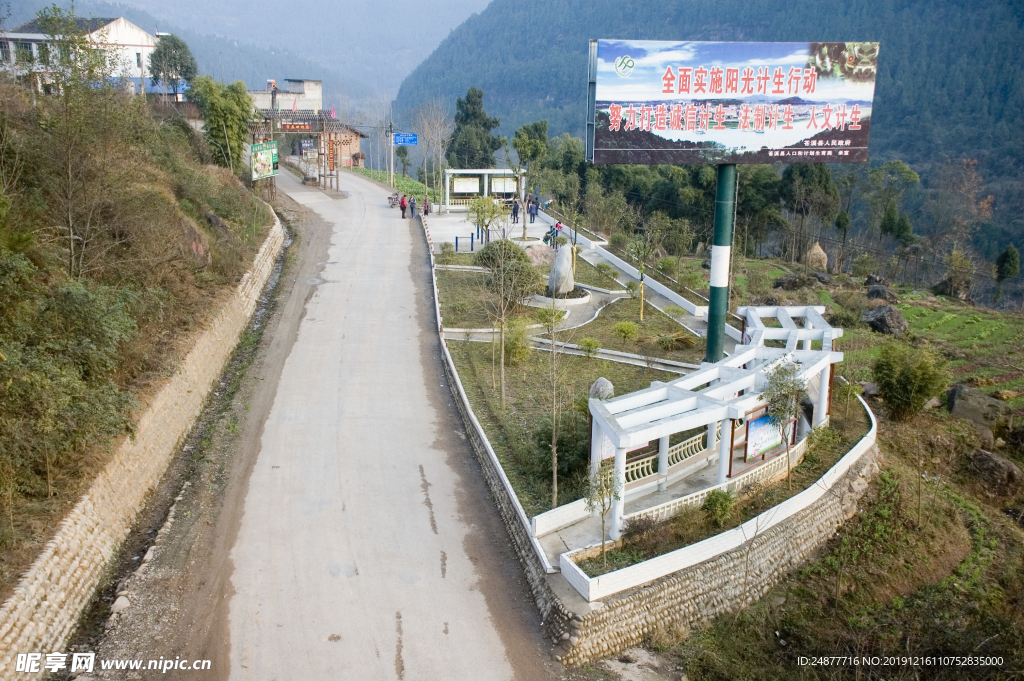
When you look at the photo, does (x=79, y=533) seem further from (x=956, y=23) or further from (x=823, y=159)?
(x=956, y=23)

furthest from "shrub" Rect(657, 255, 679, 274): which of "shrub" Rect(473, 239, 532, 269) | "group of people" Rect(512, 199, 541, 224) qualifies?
"group of people" Rect(512, 199, 541, 224)

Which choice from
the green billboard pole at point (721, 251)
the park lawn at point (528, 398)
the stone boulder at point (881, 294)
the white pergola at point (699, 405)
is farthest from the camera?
the stone boulder at point (881, 294)

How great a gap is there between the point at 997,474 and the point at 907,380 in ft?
9.20

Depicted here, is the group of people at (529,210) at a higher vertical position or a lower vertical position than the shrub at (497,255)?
higher

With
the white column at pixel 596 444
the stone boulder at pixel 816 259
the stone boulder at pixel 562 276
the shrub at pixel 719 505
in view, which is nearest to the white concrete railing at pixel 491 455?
the white column at pixel 596 444

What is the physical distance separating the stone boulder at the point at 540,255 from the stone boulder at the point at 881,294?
12205 mm

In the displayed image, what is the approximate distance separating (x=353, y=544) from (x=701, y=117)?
12.0 metres

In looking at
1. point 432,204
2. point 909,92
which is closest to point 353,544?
point 432,204

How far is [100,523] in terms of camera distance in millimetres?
13141

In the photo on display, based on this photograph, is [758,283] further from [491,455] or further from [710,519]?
[710,519]

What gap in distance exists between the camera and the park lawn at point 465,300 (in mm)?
25750

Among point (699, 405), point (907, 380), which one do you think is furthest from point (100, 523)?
point (907, 380)

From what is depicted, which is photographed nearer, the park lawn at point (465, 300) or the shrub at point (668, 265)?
the park lawn at point (465, 300)

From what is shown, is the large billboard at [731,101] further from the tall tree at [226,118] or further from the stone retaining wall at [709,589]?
the tall tree at [226,118]
